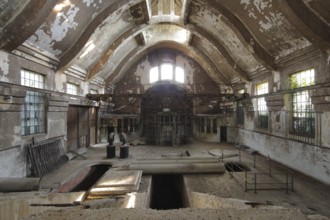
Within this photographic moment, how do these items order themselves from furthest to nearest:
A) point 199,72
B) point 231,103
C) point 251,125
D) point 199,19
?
point 199,72, point 231,103, point 251,125, point 199,19

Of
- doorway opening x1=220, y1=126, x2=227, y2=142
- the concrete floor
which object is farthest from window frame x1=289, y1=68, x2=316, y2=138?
doorway opening x1=220, y1=126, x2=227, y2=142

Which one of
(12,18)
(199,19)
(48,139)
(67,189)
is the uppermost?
(199,19)

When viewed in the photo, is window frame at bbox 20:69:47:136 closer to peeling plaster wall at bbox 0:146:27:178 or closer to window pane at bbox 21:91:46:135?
window pane at bbox 21:91:46:135

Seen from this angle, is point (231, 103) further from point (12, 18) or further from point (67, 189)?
point (12, 18)

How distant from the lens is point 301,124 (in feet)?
25.6

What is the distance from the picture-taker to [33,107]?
7395mm

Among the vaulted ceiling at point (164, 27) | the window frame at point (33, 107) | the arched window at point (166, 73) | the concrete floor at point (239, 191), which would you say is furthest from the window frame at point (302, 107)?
the window frame at point (33, 107)

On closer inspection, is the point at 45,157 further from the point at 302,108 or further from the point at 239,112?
the point at 239,112

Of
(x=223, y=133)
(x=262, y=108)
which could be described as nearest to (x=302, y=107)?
(x=262, y=108)

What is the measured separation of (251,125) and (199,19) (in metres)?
6.92

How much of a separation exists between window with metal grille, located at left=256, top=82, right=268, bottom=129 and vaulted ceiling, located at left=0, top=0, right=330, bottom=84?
939 mm

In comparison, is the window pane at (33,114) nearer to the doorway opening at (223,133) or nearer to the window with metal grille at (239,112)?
the window with metal grille at (239,112)

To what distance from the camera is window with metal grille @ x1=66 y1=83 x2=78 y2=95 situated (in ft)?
33.3

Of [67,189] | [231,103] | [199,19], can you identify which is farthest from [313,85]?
[67,189]
